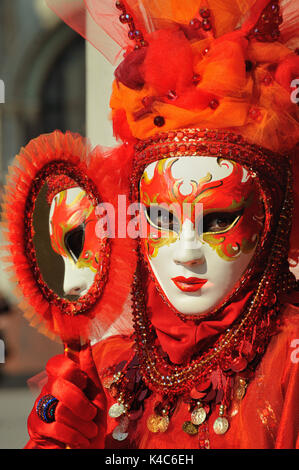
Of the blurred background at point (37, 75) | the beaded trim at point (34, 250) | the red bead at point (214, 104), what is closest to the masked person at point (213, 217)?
the red bead at point (214, 104)

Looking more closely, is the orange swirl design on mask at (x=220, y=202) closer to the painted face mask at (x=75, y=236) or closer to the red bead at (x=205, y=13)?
the painted face mask at (x=75, y=236)

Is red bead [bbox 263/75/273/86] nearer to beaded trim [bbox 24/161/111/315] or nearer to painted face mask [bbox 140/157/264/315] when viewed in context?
painted face mask [bbox 140/157/264/315]

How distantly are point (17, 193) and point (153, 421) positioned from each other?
57cm

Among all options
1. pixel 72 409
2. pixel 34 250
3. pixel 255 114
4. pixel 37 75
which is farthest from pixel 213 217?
pixel 37 75

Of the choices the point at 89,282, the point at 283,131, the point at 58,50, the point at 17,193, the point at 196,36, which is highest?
the point at 58,50

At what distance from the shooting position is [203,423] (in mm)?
1379

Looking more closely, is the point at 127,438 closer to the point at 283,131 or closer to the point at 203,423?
the point at 203,423

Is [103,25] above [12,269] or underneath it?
above

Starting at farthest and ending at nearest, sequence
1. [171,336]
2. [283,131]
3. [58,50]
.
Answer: [58,50] < [171,336] < [283,131]

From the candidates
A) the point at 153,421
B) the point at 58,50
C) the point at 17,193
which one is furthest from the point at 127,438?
the point at 58,50

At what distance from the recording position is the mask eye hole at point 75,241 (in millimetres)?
1424

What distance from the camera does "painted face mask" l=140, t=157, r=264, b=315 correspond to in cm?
135

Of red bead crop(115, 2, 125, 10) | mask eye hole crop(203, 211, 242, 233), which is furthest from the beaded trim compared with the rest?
red bead crop(115, 2, 125, 10)

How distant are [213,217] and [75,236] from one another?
30 cm
